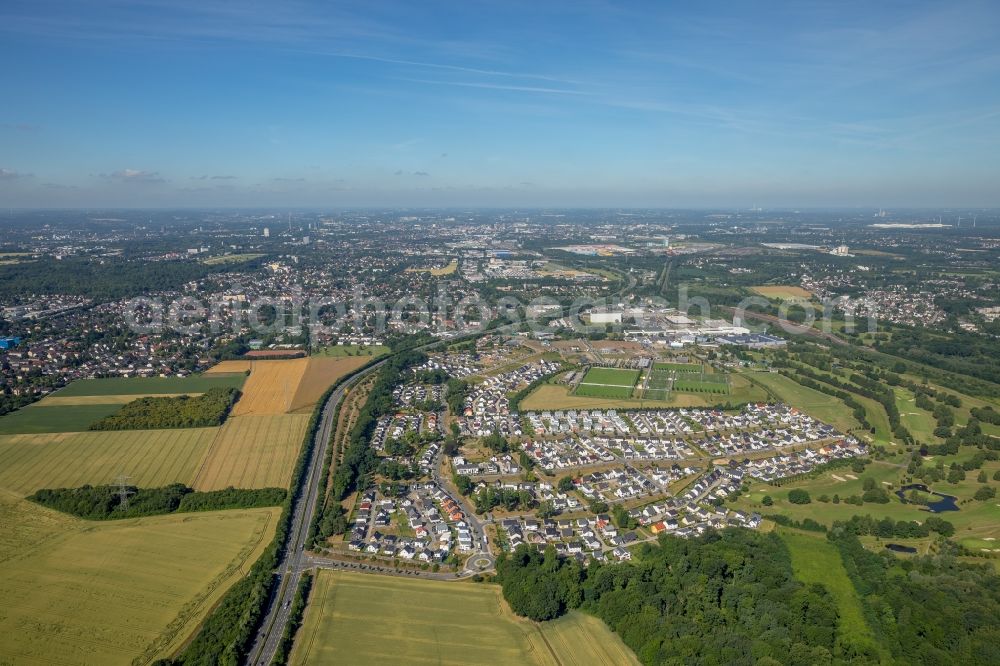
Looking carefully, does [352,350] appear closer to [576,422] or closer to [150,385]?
[150,385]

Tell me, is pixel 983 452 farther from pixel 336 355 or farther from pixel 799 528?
pixel 336 355

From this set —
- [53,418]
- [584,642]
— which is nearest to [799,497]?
[584,642]

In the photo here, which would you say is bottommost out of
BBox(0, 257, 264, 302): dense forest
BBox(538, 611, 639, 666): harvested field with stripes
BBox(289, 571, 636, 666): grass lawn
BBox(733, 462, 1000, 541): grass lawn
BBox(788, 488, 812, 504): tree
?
BBox(538, 611, 639, 666): harvested field with stripes

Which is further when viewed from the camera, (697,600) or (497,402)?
(497,402)

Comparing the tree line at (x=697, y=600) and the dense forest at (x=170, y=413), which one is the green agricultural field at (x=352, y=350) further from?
the tree line at (x=697, y=600)

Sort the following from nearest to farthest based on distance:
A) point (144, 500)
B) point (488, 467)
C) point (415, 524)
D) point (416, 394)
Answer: point (415, 524) < point (144, 500) < point (488, 467) < point (416, 394)

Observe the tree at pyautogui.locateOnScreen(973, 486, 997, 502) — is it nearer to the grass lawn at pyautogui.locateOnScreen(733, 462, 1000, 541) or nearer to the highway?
the grass lawn at pyautogui.locateOnScreen(733, 462, 1000, 541)

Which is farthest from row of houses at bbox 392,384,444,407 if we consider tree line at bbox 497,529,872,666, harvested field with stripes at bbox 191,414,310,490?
tree line at bbox 497,529,872,666
